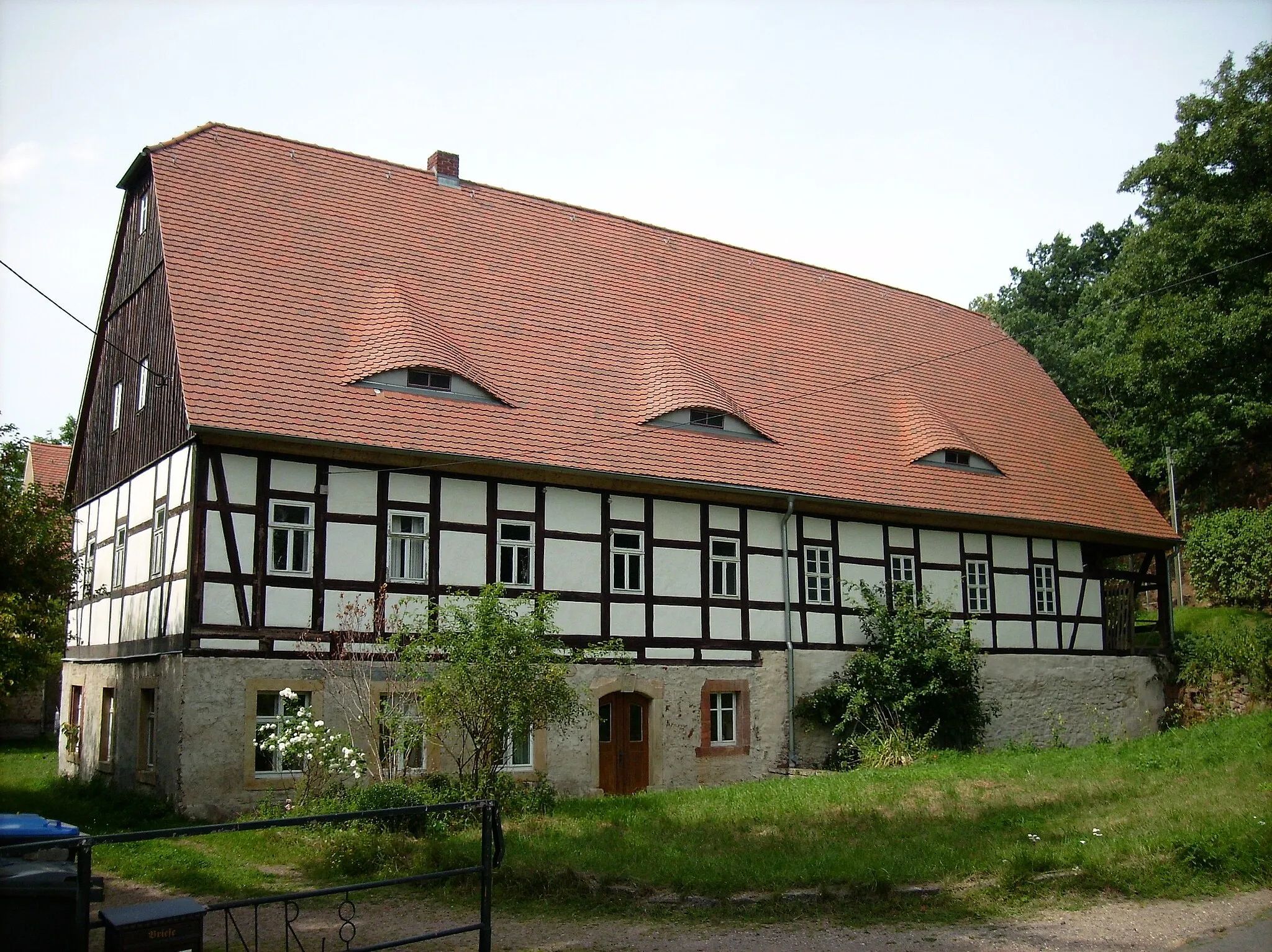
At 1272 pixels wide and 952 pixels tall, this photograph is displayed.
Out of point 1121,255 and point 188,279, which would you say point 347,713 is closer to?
point 188,279

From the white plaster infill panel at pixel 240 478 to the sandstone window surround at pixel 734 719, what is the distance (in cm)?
768

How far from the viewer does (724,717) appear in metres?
19.8

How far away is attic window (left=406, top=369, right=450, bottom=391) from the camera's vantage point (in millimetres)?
18234

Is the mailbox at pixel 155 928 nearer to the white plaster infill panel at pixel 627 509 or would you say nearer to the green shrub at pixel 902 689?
the white plaster infill panel at pixel 627 509

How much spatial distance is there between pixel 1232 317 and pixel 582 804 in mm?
19917

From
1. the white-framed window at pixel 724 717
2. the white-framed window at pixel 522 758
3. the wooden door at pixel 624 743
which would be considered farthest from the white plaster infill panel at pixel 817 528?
the white-framed window at pixel 522 758

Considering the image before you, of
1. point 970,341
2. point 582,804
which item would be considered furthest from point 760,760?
point 970,341

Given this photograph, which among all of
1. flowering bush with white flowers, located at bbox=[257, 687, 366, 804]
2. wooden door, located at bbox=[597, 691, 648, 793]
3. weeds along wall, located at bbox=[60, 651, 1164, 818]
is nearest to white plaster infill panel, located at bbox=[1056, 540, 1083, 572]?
weeds along wall, located at bbox=[60, 651, 1164, 818]

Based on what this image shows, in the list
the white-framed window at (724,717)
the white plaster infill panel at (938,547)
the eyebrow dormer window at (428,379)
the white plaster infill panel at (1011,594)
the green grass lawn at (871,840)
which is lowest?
the green grass lawn at (871,840)

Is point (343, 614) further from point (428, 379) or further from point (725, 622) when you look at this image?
point (725, 622)

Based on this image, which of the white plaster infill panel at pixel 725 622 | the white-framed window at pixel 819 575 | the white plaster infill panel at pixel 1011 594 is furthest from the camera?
the white plaster infill panel at pixel 1011 594

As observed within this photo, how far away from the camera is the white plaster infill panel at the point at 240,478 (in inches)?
632

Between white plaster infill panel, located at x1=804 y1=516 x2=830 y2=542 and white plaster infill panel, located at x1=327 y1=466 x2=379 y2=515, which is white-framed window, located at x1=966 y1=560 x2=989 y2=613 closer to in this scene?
white plaster infill panel, located at x1=804 y1=516 x2=830 y2=542

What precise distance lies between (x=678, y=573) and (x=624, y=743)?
285cm
